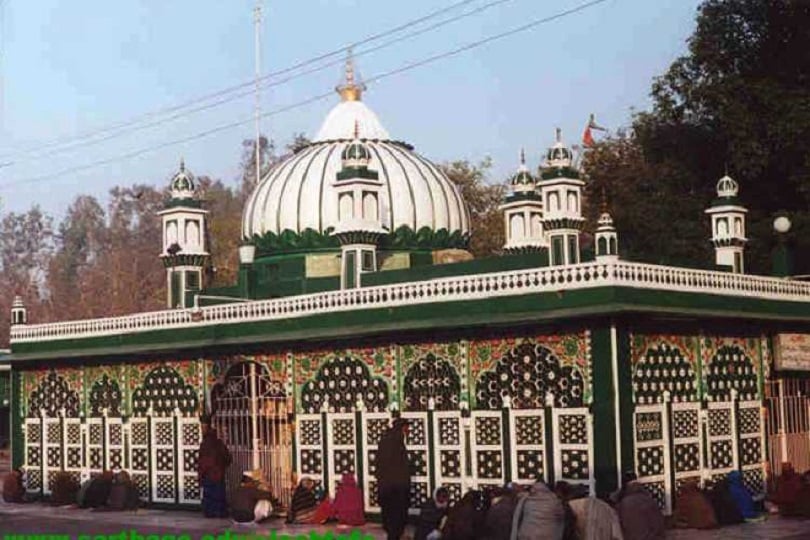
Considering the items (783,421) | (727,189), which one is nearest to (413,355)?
(783,421)

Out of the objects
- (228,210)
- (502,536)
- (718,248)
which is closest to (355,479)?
(502,536)

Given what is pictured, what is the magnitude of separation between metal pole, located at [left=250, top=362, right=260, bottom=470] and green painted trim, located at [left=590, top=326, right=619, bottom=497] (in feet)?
19.0

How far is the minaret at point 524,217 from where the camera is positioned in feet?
84.2

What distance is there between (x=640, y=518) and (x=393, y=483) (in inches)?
A: 139

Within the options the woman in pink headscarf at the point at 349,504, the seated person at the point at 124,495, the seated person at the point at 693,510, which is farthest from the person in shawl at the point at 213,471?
the seated person at the point at 693,510

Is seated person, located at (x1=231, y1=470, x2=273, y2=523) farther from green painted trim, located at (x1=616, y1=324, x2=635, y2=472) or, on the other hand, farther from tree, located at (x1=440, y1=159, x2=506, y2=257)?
tree, located at (x1=440, y1=159, x2=506, y2=257)

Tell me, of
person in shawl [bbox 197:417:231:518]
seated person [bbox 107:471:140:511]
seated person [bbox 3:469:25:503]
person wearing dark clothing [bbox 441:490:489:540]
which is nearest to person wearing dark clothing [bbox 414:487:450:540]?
person wearing dark clothing [bbox 441:490:489:540]

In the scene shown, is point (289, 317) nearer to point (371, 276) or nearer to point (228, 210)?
point (371, 276)

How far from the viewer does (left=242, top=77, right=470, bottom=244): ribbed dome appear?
24.0 m

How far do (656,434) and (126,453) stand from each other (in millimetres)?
9105

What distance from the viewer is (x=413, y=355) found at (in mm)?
17891

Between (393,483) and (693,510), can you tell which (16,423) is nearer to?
(393,483)

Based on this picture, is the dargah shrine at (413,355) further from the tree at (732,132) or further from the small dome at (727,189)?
the tree at (732,132)

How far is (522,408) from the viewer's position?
1678 cm
